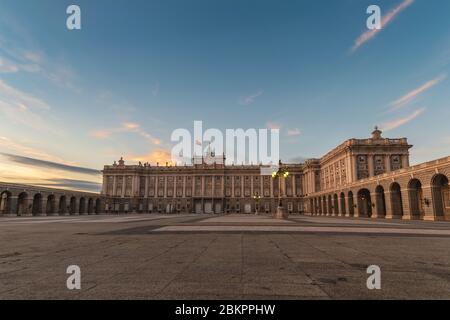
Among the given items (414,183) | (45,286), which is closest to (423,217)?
(414,183)

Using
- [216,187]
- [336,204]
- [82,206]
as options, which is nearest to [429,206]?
[336,204]

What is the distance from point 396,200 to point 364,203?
45.0 ft

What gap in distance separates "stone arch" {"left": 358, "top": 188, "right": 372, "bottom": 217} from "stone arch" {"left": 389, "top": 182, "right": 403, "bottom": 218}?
11.1 meters

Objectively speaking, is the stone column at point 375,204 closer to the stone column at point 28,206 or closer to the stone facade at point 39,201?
the stone facade at point 39,201

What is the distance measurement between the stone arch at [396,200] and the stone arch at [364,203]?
1114 cm

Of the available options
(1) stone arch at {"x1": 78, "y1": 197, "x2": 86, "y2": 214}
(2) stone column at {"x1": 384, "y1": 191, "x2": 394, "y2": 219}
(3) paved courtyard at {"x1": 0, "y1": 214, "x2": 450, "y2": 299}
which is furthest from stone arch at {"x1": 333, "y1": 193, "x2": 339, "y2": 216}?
(1) stone arch at {"x1": 78, "y1": 197, "x2": 86, "y2": 214}

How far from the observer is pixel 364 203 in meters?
55.4

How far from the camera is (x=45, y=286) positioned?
4.84 m

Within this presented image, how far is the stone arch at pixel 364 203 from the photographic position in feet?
176

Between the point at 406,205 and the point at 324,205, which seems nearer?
the point at 406,205

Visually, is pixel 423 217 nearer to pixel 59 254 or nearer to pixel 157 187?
pixel 59 254

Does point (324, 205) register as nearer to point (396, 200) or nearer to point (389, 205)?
point (389, 205)

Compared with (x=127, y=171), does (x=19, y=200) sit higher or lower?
lower
